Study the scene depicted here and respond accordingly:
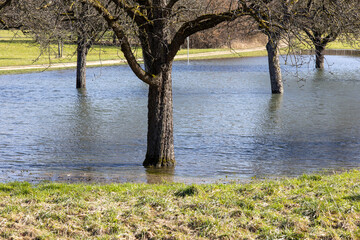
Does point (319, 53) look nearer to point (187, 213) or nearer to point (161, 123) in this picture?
point (161, 123)

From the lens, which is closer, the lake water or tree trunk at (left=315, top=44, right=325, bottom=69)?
tree trunk at (left=315, top=44, right=325, bottom=69)

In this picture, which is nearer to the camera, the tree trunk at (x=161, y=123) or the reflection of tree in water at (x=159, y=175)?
the reflection of tree in water at (x=159, y=175)

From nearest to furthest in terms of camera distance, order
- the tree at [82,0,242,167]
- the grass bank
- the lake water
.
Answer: the grass bank → the tree at [82,0,242,167] → the lake water

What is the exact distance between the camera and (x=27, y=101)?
19.6 meters

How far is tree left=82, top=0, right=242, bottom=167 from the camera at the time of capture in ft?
29.7

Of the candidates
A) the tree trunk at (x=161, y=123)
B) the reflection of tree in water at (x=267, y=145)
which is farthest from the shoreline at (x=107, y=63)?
the tree trunk at (x=161, y=123)

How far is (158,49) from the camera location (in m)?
9.70

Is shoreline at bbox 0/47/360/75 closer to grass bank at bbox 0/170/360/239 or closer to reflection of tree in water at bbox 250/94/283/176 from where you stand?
reflection of tree in water at bbox 250/94/283/176

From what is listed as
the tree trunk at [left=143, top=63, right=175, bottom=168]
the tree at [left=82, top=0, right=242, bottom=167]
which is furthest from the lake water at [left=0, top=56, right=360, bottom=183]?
the tree at [left=82, top=0, right=242, bottom=167]

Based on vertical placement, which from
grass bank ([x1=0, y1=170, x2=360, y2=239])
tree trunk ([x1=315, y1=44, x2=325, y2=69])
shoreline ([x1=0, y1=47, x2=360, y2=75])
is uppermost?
tree trunk ([x1=315, y1=44, x2=325, y2=69])

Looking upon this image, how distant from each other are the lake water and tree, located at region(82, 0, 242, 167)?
1.92ft

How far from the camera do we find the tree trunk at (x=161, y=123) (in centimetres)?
1000

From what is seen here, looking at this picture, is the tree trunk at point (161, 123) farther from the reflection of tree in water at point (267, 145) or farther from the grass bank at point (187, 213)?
the grass bank at point (187, 213)

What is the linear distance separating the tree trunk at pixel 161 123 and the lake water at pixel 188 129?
0.33 metres
